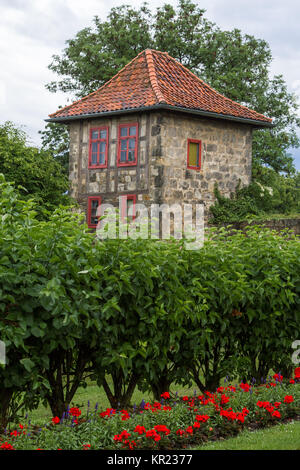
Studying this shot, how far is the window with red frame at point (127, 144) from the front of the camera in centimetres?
2397

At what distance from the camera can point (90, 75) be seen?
31141 millimetres

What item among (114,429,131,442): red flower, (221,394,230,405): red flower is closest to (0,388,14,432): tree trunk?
(114,429,131,442): red flower

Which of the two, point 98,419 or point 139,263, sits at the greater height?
point 139,263

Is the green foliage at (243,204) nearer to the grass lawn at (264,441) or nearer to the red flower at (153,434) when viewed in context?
the grass lawn at (264,441)

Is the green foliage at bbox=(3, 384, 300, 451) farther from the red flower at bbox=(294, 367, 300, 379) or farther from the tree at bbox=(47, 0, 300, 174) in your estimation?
the tree at bbox=(47, 0, 300, 174)

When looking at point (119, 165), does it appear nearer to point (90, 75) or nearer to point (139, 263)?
point (90, 75)

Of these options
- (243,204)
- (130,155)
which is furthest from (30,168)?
(243,204)

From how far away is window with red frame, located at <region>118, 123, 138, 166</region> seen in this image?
23969 millimetres

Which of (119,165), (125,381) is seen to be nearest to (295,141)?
(119,165)

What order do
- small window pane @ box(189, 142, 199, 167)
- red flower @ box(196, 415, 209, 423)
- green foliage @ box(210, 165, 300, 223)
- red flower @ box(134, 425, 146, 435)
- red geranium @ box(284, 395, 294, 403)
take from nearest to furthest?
red flower @ box(134, 425, 146, 435) → red flower @ box(196, 415, 209, 423) → red geranium @ box(284, 395, 294, 403) → small window pane @ box(189, 142, 199, 167) → green foliage @ box(210, 165, 300, 223)

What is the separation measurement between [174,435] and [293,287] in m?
3.04

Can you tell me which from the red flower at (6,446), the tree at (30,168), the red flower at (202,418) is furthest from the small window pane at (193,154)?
the red flower at (6,446)

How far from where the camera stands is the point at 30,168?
19.8m

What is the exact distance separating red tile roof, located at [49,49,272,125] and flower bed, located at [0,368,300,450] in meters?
16.2
